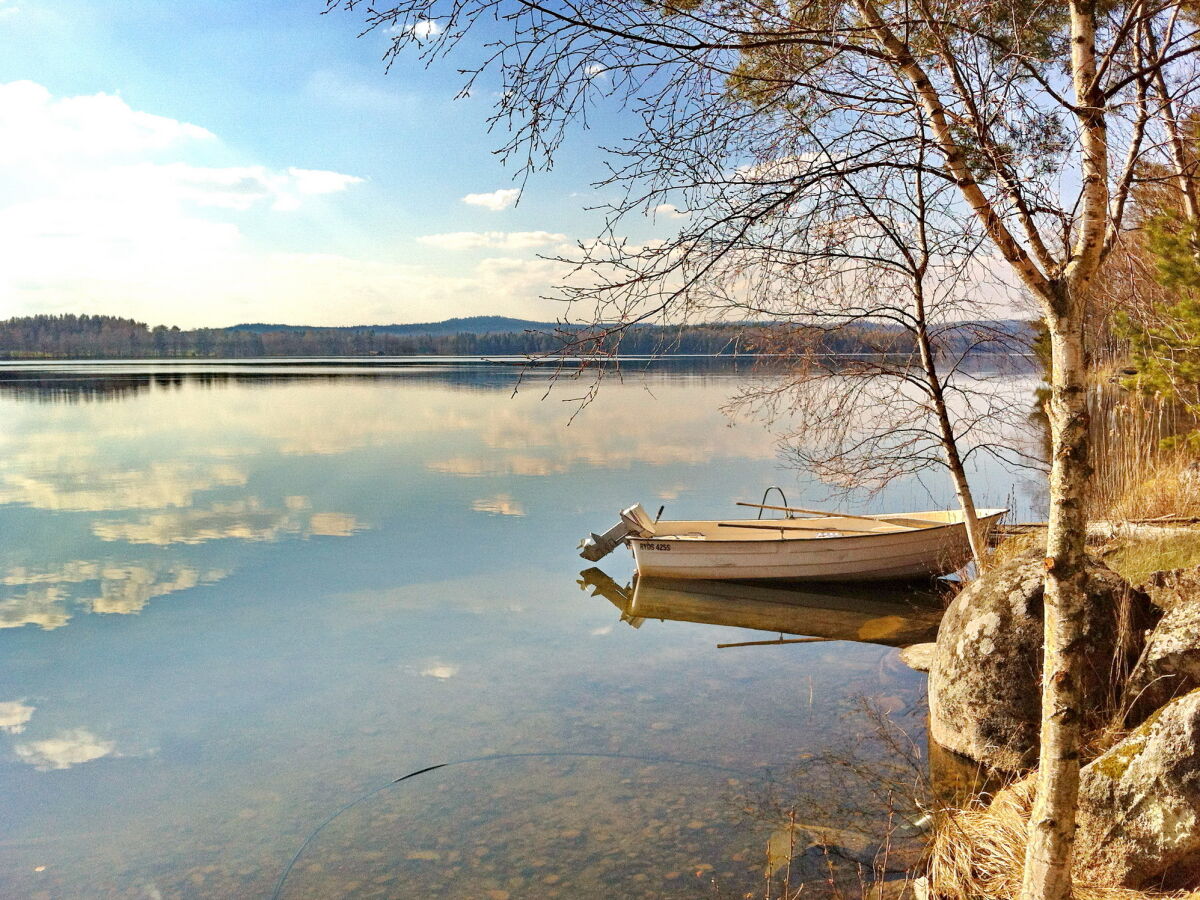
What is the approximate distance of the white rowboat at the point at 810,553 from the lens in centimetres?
1371

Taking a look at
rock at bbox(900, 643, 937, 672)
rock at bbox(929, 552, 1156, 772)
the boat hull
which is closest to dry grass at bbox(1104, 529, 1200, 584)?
rock at bbox(929, 552, 1156, 772)

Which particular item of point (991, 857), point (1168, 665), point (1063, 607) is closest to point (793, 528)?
point (1168, 665)

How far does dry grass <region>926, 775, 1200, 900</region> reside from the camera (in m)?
4.83

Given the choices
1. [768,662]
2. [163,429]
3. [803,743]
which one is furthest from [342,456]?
[803,743]

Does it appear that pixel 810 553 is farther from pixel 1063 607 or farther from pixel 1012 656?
pixel 1063 607

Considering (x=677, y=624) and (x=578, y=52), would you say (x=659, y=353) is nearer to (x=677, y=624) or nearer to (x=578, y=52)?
(x=578, y=52)

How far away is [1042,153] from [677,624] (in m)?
9.33

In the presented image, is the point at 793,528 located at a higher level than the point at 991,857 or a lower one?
higher

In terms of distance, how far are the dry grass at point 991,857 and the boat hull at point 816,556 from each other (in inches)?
303

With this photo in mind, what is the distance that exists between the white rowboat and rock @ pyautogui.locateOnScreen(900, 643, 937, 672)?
2570mm

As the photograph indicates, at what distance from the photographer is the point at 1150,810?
194 inches

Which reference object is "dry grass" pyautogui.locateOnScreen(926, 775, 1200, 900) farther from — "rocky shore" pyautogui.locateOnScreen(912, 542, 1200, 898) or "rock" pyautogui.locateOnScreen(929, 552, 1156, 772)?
"rock" pyautogui.locateOnScreen(929, 552, 1156, 772)

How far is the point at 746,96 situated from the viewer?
3688mm

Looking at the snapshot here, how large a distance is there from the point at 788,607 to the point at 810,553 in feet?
3.24
